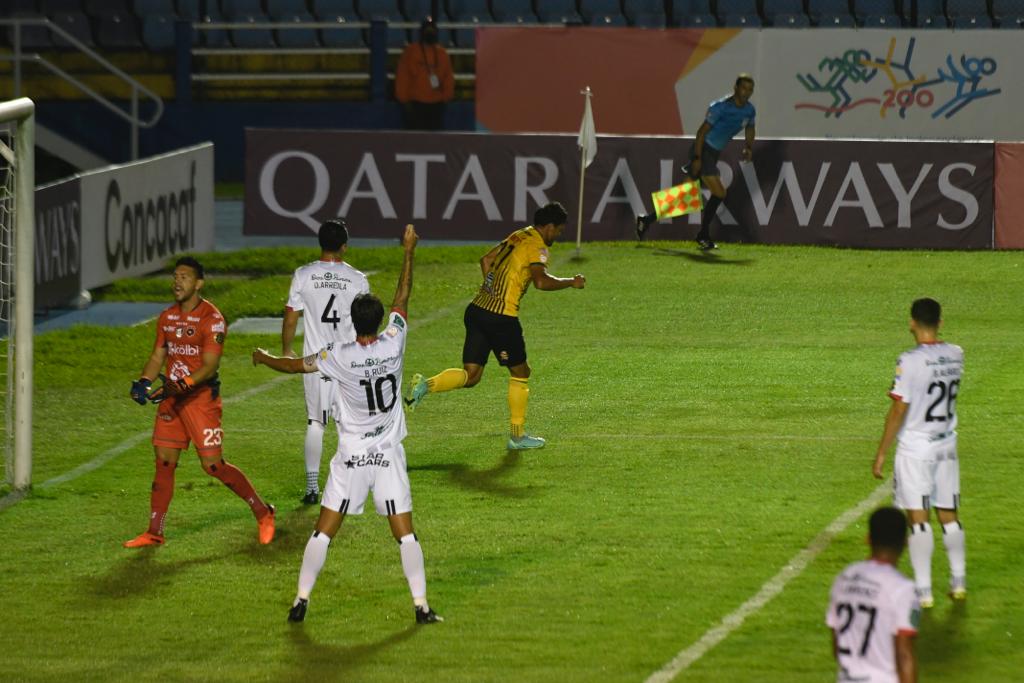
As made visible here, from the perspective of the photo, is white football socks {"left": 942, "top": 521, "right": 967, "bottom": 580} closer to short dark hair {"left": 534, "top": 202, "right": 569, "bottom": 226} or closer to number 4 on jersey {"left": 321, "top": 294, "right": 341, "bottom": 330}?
number 4 on jersey {"left": 321, "top": 294, "right": 341, "bottom": 330}

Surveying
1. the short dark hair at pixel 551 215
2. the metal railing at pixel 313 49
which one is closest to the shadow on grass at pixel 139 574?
the short dark hair at pixel 551 215

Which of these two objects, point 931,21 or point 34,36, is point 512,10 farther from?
point 34,36

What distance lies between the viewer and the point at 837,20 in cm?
3203

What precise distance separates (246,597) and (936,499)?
160 inches

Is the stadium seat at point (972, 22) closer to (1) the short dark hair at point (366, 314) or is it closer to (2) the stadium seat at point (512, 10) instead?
(2) the stadium seat at point (512, 10)

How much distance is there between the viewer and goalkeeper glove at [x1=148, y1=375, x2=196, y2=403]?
11.3 meters

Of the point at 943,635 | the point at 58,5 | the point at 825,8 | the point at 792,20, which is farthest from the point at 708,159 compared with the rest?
the point at 58,5

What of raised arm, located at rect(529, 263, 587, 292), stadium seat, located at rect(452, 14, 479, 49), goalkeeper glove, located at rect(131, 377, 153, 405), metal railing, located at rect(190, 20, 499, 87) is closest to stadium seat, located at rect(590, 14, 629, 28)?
stadium seat, located at rect(452, 14, 479, 49)

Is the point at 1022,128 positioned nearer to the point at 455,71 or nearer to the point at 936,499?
the point at 455,71

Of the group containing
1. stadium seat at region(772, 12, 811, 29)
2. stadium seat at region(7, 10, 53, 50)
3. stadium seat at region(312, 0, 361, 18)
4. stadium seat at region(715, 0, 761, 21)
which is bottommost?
stadium seat at region(7, 10, 53, 50)

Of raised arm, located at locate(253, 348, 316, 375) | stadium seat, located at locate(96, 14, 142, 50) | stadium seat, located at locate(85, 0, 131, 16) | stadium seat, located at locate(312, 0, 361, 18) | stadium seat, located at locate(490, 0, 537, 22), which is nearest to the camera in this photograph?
raised arm, located at locate(253, 348, 316, 375)

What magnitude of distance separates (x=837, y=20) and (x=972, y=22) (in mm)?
2337

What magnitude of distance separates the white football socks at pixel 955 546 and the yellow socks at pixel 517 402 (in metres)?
4.80

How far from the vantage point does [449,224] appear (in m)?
24.9
